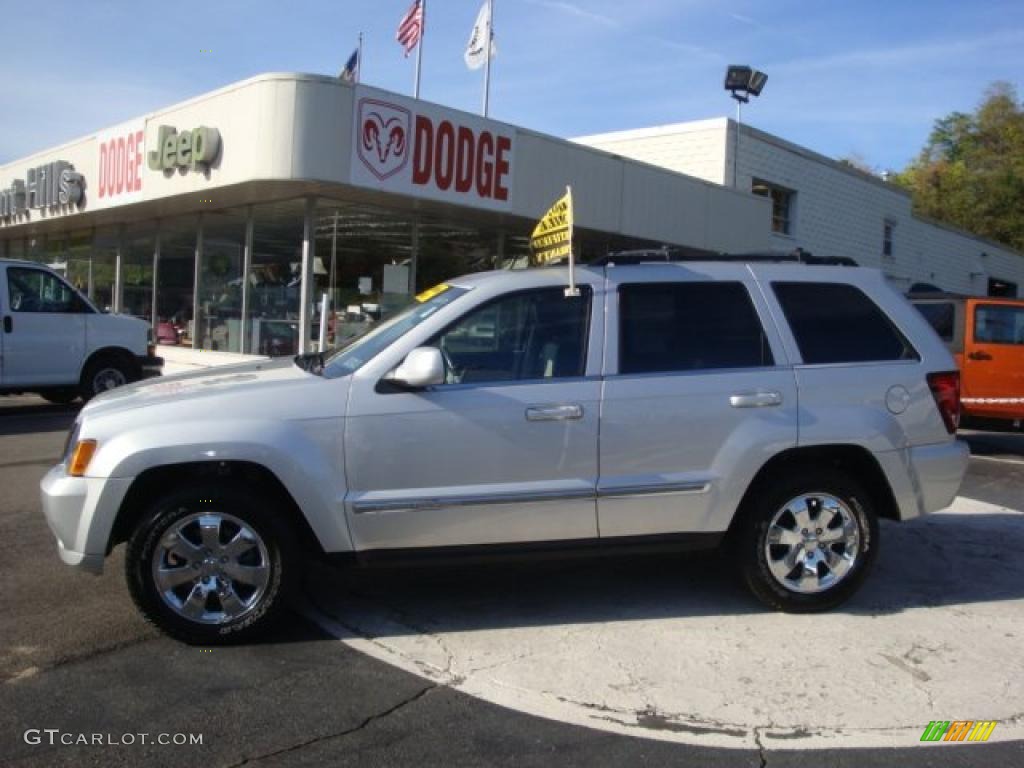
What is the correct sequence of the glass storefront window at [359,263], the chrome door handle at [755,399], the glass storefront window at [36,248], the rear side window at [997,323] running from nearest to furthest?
→ the chrome door handle at [755,399] < the rear side window at [997,323] < the glass storefront window at [359,263] < the glass storefront window at [36,248]

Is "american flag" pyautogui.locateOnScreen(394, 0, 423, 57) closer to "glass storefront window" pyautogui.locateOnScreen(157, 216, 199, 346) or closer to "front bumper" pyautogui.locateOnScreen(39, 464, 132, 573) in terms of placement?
"glass storefront window" pyautogui.locateOnScreen(157, 216, 199, 346)

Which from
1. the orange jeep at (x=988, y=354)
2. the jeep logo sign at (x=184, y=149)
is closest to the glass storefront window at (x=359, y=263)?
the jeep logo sign at (x=184, y=149)

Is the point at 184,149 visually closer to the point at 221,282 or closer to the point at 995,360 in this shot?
the point at 221,282

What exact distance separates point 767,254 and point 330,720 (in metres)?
3.39

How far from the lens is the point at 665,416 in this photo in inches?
182

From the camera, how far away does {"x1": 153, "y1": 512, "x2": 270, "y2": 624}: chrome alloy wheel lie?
4.27 meters

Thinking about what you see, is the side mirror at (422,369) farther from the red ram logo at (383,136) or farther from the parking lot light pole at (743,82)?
the parking lot light pole at (743,82)

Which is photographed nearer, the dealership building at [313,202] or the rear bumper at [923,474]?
the rear bumper at [923,474]

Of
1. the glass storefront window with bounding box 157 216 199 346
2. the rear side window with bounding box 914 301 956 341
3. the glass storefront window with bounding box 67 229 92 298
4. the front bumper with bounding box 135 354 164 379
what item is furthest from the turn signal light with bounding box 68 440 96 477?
the glass storefront window with bounding box 67 229 92 298

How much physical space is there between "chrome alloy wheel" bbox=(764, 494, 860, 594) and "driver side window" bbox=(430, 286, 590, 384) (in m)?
1.38

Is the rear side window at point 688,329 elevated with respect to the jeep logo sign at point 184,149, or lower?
lower

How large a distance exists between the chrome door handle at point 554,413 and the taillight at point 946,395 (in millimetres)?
2039

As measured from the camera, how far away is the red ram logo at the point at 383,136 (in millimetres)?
12867

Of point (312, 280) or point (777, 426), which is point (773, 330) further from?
point (312, 280)
